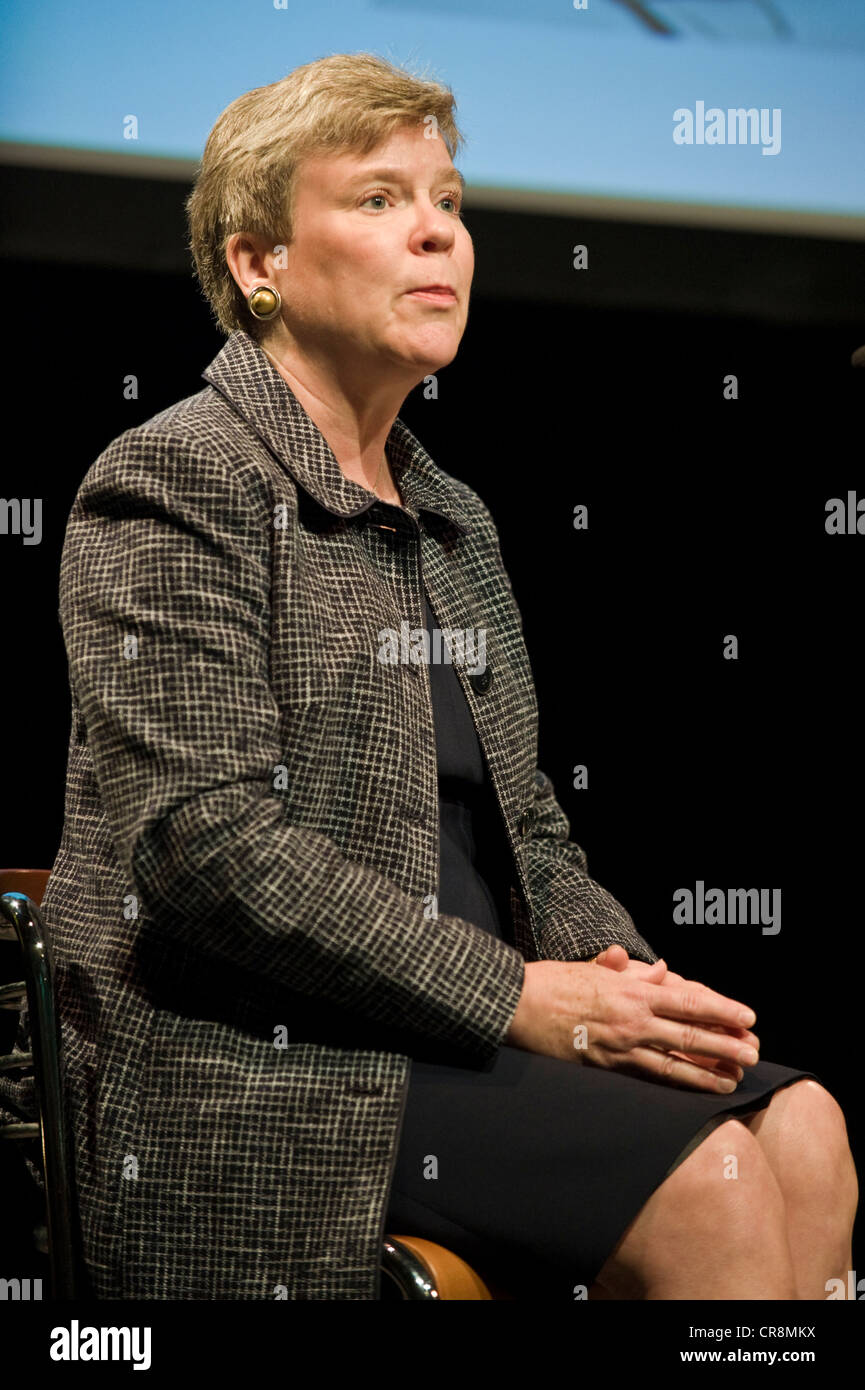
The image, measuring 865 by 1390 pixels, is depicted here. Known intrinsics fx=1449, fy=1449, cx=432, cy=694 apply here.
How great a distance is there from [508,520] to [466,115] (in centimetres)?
67

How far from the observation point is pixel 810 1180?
1.31 m

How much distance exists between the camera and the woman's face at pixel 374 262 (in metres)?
1.50

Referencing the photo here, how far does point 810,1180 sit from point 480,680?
1.94 ft

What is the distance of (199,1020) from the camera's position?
1.27m

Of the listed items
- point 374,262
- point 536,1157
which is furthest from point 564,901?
point 374,262

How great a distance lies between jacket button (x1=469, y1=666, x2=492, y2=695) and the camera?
1540mm

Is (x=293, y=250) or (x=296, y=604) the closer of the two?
(x=296, y=604)

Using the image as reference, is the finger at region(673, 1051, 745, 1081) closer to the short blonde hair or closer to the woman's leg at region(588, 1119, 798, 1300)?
the woman's leg at region(588, 1119, 798, 1300)

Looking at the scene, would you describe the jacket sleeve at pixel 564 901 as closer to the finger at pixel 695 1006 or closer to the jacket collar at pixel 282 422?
the finger at pixel 695 1006

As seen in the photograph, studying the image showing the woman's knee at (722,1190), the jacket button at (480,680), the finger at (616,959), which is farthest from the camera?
the jacket button at (480,680)

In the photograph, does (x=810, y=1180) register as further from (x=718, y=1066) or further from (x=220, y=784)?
(x=220, y=784)

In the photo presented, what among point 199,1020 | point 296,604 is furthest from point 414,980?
point 296,604

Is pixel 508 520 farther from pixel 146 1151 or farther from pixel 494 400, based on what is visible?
pixel 146 1151

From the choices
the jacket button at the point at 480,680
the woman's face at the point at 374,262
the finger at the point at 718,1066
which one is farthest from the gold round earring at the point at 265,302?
the finger at the point at 718,1066
